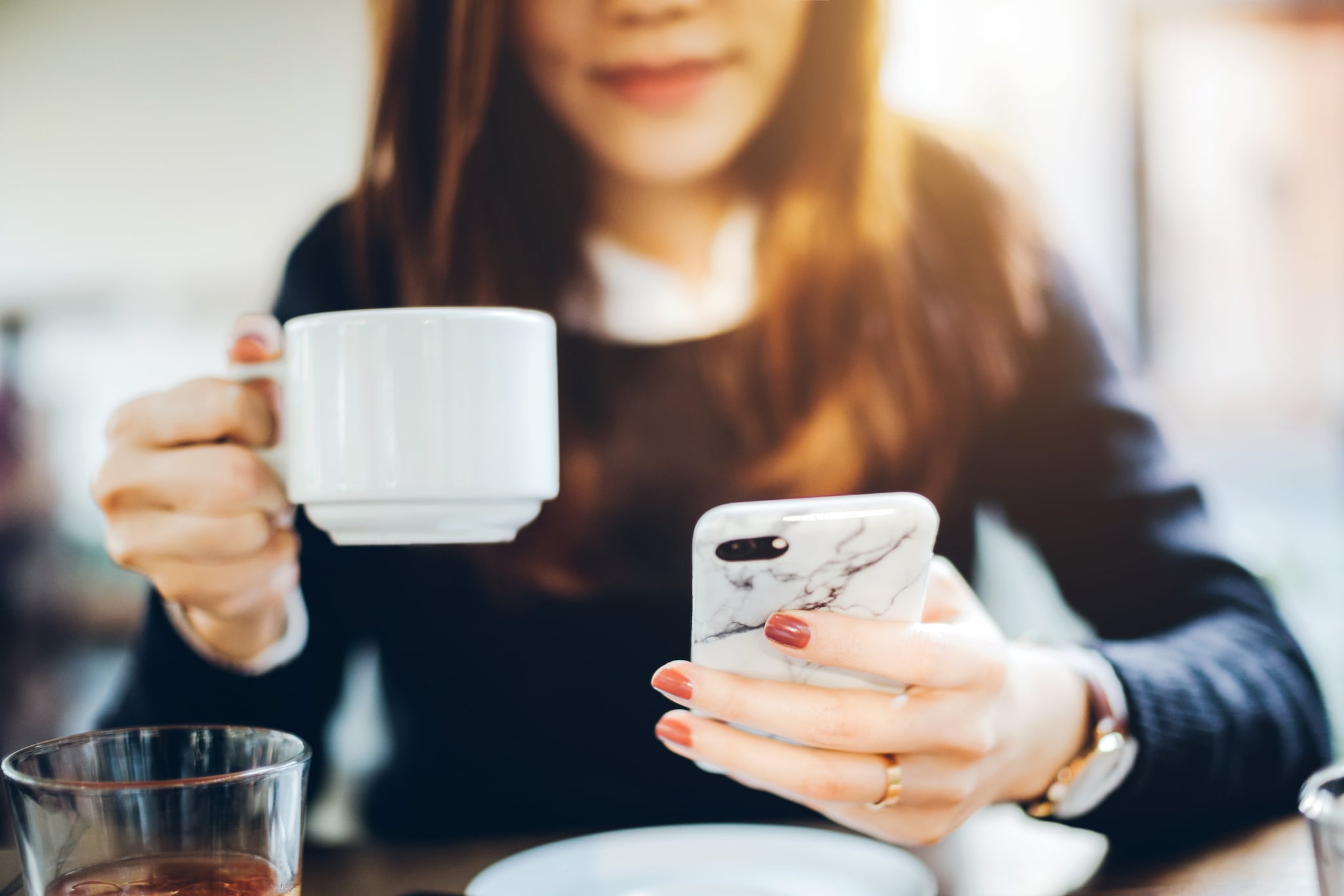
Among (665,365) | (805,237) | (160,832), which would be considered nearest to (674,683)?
(160,832)

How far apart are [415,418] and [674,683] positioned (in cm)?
22

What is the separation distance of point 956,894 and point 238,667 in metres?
0.66

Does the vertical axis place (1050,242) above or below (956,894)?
above

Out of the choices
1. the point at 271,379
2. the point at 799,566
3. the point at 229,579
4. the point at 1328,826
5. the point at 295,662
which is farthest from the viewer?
the point at 295,662

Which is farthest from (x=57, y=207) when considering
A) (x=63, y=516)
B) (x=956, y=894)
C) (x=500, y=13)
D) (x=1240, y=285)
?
(x=1240, y=285)

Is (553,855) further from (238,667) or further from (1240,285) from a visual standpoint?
(1240,285)

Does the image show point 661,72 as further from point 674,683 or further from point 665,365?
point 674,683

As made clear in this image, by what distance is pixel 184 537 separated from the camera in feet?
2.30

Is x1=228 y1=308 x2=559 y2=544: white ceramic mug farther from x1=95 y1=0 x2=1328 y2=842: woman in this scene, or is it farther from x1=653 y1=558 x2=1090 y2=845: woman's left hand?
x1=95 y1=0 x2=1328 y2=842: woman

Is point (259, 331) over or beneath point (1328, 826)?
over

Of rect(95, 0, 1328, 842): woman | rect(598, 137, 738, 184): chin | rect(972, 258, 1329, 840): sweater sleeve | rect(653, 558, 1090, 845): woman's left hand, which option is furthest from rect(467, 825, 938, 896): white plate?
rect(598, 137, 738, 184): chin

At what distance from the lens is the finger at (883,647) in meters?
0.54

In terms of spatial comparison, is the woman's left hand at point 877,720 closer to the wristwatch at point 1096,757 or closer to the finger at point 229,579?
the wristwatch at point 1096,757

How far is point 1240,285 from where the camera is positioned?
1097 mm
